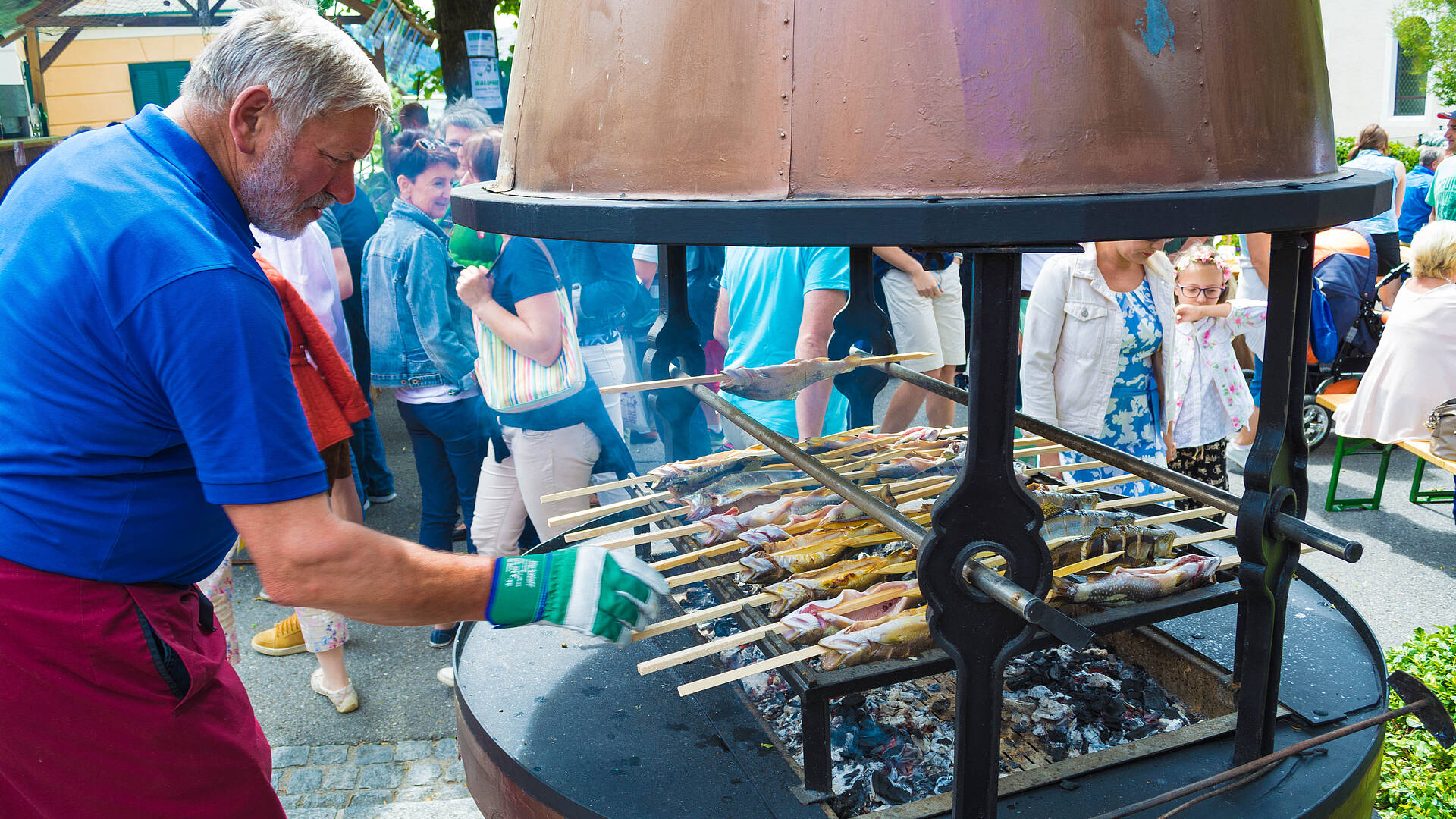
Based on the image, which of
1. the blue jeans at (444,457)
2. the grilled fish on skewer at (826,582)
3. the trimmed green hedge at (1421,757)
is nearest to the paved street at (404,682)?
the blue jeans at (444,457)

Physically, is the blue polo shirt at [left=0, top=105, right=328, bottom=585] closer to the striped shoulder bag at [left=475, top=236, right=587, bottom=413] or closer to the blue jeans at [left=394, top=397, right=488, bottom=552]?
the striped shoulder bag at [left=475, top=236, right=587, bottom=413]

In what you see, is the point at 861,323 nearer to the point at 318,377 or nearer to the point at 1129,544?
the point at 1129,544

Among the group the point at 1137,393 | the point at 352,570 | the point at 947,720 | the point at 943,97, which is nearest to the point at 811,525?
the point at 947,720

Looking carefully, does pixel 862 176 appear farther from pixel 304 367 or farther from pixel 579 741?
pixel 304 367

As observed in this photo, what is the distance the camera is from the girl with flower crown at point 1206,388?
4547mm

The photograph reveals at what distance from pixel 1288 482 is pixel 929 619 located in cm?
86

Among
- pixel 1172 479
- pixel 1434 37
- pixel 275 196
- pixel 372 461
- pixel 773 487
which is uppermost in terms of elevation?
pixel 1434 37

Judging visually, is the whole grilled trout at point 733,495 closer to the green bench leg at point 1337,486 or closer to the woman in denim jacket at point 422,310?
the woman in denim jacket at point 422,310

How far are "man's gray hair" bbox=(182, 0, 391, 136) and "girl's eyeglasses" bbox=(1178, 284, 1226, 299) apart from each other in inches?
167

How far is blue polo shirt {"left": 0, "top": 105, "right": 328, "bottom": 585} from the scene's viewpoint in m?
1.68

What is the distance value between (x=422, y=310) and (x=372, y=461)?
8.36 feet

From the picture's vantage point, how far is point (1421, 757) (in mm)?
2941

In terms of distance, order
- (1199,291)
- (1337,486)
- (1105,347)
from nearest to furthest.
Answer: (1105,347) < (1199,291) < (1337,486)

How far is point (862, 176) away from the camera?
4.92ft
